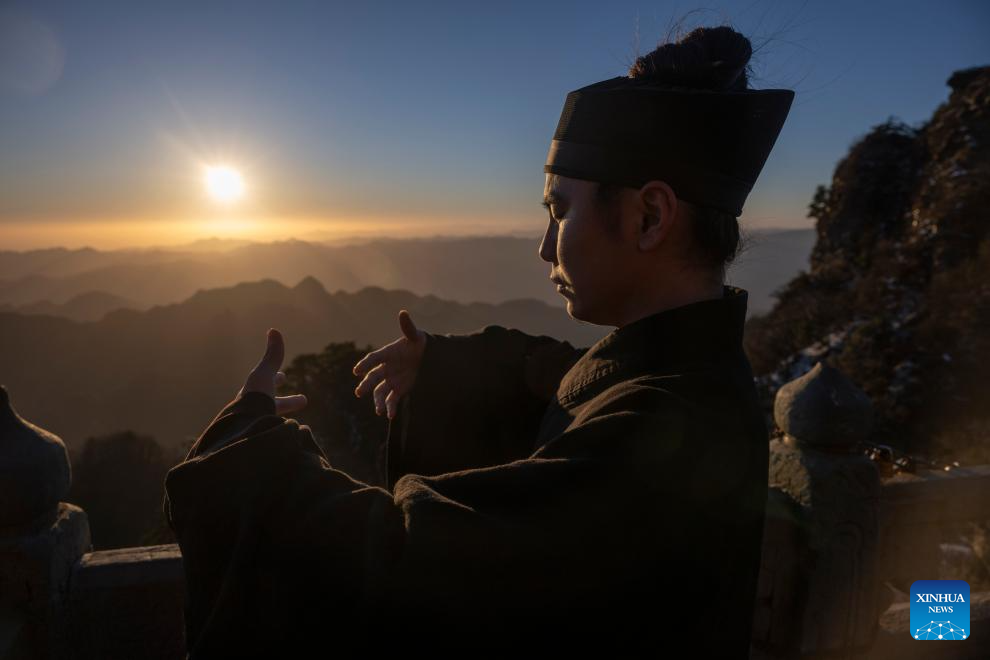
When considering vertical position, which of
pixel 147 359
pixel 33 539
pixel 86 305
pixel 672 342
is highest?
pixel 86 305

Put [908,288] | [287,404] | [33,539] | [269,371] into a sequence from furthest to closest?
1. [908,288]
2. [33,539]
3. [287,404]
4. [269,371]

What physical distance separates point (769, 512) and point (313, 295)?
94600 millimetres

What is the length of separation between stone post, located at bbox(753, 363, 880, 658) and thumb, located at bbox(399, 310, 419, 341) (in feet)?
→ 6.60

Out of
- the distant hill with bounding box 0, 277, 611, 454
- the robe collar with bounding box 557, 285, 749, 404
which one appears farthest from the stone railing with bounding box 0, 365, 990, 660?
the distant hill with bounding box 0, 277, 611, 454

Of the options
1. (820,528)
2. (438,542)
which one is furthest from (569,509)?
(820,528)

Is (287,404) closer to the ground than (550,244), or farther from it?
closer to the ground

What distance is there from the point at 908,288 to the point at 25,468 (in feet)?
75.5

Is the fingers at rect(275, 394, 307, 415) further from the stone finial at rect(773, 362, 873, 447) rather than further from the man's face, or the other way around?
the stone finial at rect(773, 362, 873, 447)

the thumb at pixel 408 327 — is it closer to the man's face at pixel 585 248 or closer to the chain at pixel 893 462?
the man's face at pixel 585 248

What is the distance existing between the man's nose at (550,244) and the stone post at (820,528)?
1983 mm

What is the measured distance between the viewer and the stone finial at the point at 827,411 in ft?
9.27

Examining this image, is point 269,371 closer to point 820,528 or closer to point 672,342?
point 672,342

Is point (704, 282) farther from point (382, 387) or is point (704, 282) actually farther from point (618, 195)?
point (382, 387)

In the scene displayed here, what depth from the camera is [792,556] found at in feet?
9.88
